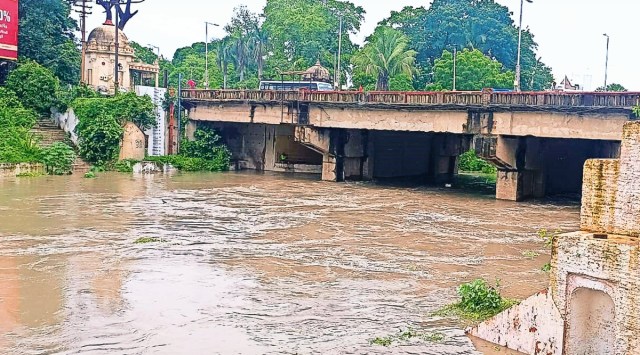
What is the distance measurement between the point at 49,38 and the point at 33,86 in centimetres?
612

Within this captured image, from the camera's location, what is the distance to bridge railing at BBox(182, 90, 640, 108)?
26.8 meters

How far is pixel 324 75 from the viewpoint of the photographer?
4825 centimetres

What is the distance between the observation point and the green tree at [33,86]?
38562mm

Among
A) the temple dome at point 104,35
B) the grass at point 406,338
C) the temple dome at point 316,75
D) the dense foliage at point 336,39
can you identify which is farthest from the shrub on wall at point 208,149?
the grass at point 406,338

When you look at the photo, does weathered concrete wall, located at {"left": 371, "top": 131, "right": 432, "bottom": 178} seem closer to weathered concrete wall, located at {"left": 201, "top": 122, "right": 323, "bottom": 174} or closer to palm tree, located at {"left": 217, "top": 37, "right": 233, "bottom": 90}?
weathered concrete wall, located at {"left": 201, "top": 122, "right": 323, "bottom": 174}

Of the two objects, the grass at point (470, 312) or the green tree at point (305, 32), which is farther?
the green tree at point (305, 32)

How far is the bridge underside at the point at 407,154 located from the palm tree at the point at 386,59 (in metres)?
9.37

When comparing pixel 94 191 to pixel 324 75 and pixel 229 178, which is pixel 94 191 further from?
pixel 324 75

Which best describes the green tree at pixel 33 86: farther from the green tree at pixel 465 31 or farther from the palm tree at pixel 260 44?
the green tree at pixel 465 31

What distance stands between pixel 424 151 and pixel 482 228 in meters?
19.9

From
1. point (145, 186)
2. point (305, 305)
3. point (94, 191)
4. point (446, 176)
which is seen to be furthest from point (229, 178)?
point (305, 305)

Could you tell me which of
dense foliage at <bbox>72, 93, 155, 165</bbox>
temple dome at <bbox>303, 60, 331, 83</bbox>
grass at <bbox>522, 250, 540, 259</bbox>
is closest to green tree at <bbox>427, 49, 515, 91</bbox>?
temple dome at <bbox>303, 60, 331, 83</bbox>

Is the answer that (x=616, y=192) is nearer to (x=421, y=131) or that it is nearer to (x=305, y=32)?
(x=421, y=131)

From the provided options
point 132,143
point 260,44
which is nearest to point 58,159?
point 132,143
